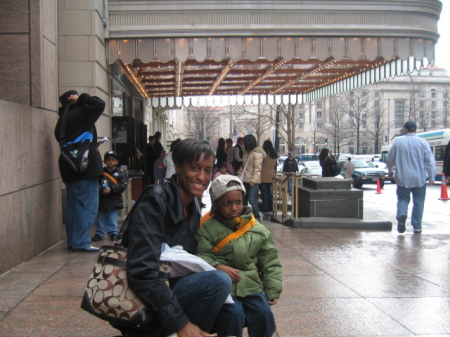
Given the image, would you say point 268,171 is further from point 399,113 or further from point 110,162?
point 399,113

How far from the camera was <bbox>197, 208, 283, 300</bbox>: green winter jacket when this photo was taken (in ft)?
9.84

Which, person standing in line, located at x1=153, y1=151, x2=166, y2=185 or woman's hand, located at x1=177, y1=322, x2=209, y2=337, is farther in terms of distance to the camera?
person standing in line, located at x1=153, y1=151, x2=166, y2=185

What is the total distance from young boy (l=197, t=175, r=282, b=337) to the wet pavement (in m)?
1.18

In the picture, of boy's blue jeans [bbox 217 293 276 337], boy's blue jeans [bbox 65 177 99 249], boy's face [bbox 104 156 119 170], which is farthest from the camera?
boy's face [bbox 104 156 119 170]

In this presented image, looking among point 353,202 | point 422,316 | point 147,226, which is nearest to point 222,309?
point 147,226

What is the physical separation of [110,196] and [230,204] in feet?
17.0

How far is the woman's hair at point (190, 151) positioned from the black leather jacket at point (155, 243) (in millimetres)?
189

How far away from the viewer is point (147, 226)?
2527mm

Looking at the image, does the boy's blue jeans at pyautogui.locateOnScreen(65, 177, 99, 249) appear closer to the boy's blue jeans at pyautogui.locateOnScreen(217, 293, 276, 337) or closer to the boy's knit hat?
the boy's knit hat

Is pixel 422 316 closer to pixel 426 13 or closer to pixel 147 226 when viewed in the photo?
pixel 147 226

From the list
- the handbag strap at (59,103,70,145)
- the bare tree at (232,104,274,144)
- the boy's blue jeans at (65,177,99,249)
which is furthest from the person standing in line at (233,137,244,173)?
the bare tree at (232,104,274,144)

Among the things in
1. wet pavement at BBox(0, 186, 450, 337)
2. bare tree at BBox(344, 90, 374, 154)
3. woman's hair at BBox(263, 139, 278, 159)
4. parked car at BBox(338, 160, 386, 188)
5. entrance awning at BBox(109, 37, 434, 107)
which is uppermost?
bare tree at BBox(344, 90, 374, 154)

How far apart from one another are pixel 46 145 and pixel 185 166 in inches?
174

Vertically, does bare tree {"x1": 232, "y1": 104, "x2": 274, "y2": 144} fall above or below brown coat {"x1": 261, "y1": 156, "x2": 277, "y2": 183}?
above
